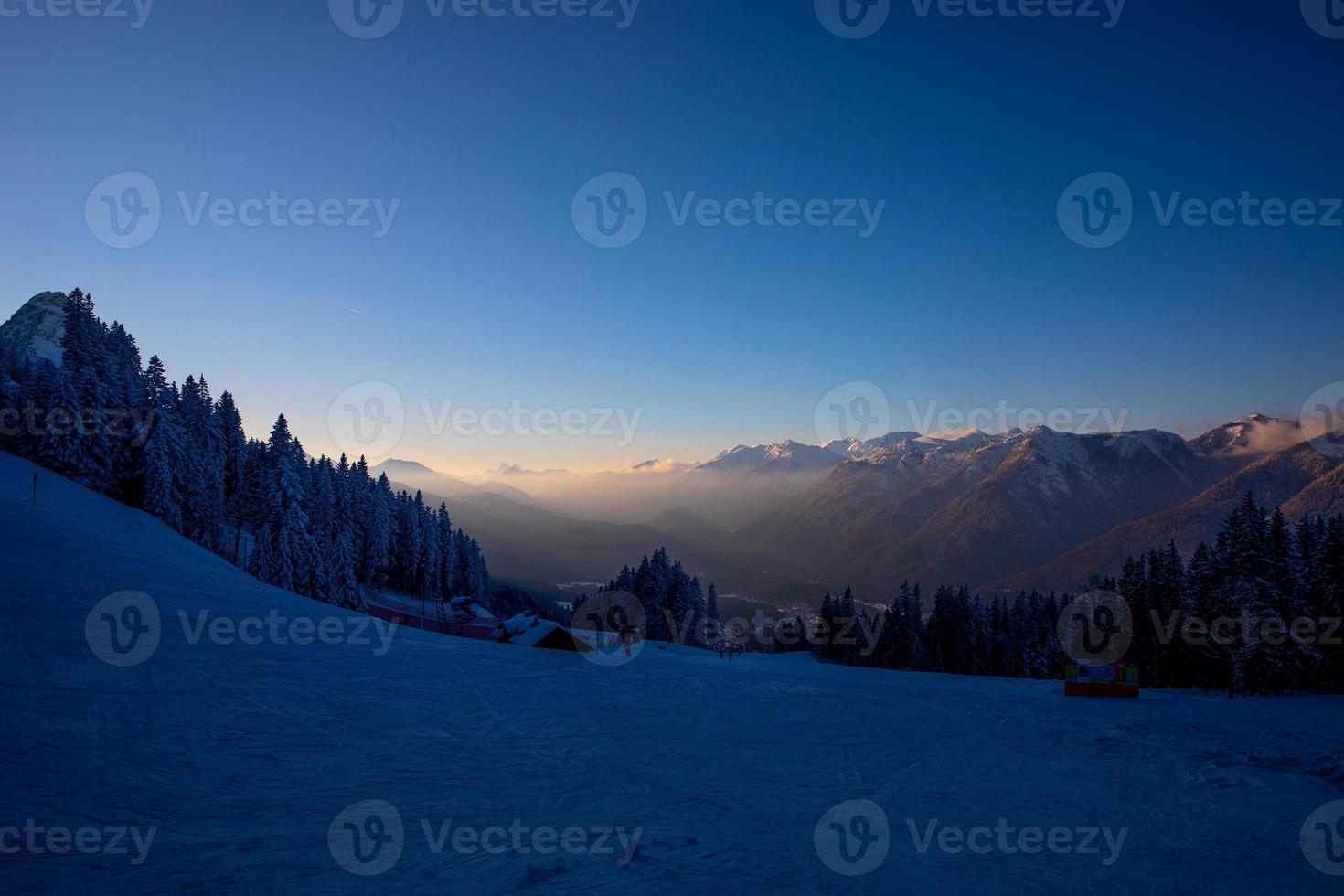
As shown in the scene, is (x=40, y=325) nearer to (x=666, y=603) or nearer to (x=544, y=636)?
(x=666, y=603)

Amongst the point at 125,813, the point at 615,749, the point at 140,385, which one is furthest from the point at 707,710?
the point at 140,385

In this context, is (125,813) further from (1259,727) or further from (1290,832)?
(1259,727)

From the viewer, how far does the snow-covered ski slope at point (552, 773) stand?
9.27 meters

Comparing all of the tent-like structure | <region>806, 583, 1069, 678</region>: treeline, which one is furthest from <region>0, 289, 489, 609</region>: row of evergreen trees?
<region>806, 583, 1069, 678</region>: treeline

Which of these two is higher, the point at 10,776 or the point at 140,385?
the point at 140,385

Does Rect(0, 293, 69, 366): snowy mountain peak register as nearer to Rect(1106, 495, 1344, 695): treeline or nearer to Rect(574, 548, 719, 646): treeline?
Rect(574, 548, 719, 646): treeline

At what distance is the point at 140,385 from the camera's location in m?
50.6

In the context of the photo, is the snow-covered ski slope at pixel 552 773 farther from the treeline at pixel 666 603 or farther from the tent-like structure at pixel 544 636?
the treeline at pixel 666 603

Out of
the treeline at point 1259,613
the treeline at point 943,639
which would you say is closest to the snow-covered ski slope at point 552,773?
the treeline at point 1259,613

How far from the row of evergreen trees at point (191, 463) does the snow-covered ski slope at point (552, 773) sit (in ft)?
78.6

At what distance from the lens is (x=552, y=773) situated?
13727mm

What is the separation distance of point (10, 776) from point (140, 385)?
5348 cm

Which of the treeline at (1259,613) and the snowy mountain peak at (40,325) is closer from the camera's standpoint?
the treeline at (1259,613)

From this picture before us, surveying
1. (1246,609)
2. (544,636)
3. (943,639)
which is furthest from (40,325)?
(1246,609)
